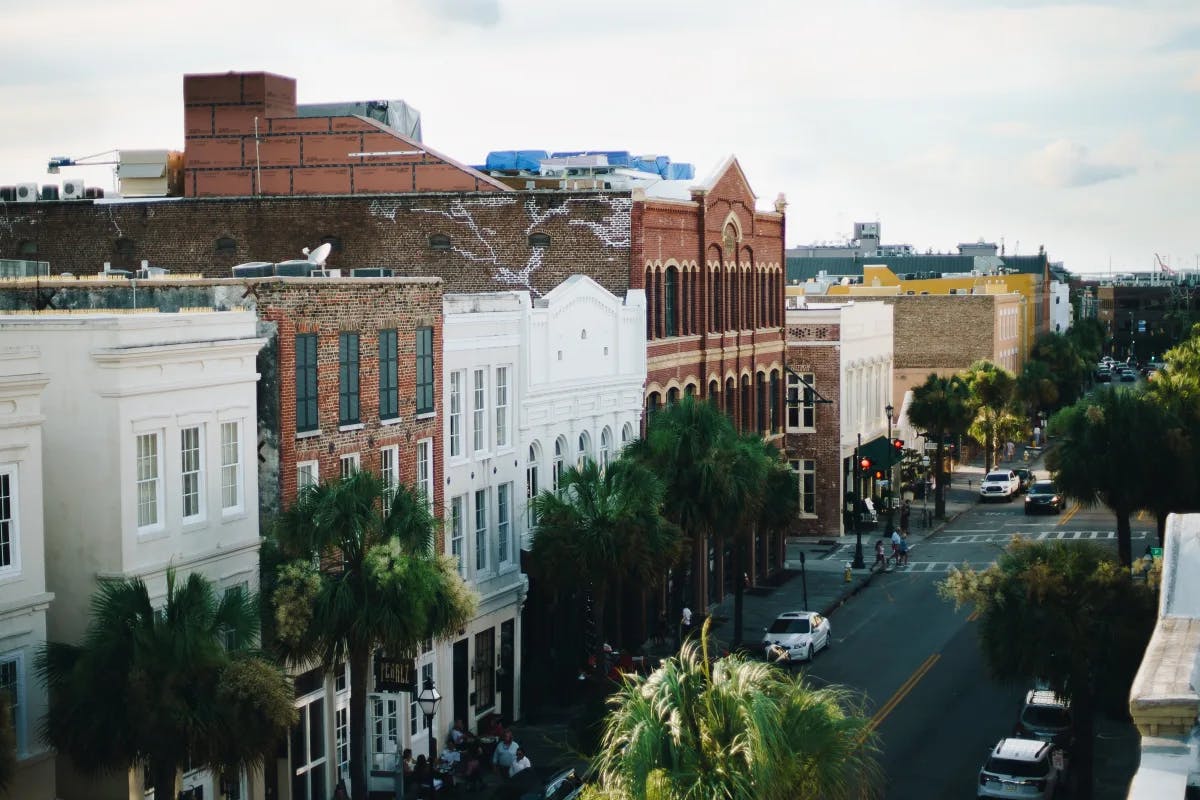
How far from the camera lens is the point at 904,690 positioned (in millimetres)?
45312

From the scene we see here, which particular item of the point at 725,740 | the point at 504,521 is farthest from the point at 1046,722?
the point at 725,740

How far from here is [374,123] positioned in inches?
2244

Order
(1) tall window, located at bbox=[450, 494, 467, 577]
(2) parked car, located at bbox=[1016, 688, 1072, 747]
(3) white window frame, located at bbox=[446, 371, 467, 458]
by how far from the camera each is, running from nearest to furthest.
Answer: (2) parked car, located at bbox=[1016, 688, 1072, 747]
(1) tall window, located at bbox=[450, 494, 467, 577]
(3) white window frame, located at bbox=[446, 371, 467, 458]

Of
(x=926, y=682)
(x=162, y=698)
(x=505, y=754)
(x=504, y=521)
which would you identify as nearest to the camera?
(x=162, y=698)

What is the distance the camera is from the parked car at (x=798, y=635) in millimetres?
48375

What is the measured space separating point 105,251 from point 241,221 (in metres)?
5.06

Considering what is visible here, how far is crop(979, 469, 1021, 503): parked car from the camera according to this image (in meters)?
87.3

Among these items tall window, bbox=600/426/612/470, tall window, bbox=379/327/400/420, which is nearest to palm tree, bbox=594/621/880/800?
tall window, bbox=379/327/400/420

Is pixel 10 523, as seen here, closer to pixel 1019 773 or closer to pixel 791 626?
pixel 1019 773

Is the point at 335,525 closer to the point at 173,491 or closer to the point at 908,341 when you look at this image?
the point at 173,491

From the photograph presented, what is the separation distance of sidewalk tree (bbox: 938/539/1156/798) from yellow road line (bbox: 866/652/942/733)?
5.65m

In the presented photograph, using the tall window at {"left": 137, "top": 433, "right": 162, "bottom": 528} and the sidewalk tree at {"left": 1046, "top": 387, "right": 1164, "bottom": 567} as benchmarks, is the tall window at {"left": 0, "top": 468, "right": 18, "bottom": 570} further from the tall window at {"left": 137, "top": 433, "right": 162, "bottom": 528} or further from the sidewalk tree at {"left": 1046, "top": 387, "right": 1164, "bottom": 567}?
the sidewalk tree at {"left": 1046, "top": 387, "right": 1164, "bottom": 567}

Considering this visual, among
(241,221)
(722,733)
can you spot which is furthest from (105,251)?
(722,733)

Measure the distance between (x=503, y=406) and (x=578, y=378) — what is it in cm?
435
